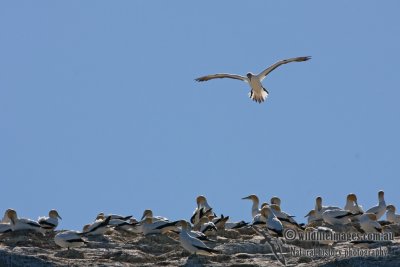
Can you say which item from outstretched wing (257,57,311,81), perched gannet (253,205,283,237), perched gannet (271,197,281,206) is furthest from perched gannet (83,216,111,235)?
outstretched wing (257,57,311,81)

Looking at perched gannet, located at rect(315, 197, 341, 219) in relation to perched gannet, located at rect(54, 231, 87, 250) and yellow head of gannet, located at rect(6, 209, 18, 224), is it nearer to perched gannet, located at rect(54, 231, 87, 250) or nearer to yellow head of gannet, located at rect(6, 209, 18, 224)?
perched gannet, located at rect(54, 231, 87, 250)

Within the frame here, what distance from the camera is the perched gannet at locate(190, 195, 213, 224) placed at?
118 feet

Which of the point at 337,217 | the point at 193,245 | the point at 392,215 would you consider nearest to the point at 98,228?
the point at 193,245

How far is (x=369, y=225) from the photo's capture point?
3266cm

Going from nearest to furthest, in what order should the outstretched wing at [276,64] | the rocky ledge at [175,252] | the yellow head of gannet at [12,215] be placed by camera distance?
the rocky ledge at [175,252] < the yellow head of gannet at [12,215] < the outstretched wing at [276,64]

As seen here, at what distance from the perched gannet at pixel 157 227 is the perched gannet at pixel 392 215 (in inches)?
224

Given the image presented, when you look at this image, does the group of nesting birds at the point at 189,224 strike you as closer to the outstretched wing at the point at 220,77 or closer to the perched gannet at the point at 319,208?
the perched gannet at the point at 319,208

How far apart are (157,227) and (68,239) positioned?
2494 mm

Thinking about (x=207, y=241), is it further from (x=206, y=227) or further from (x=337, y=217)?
(x=337, y=217)

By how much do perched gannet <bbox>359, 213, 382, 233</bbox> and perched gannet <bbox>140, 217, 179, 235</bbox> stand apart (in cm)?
388

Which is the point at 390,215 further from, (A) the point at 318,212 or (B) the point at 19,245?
(B) the point at 19,245

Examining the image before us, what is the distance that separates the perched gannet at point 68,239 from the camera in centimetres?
3103

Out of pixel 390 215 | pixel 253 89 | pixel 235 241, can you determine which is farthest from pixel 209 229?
pixel 253 89

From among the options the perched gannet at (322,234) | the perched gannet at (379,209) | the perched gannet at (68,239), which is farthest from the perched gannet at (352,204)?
the perched gannet at (68,239)
